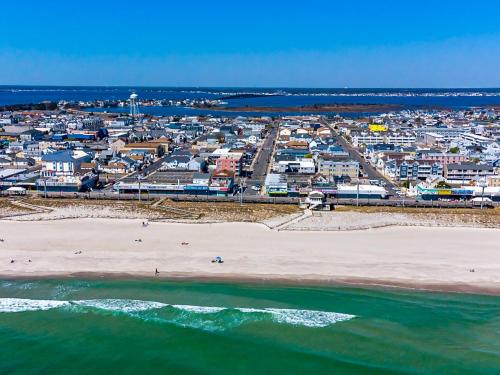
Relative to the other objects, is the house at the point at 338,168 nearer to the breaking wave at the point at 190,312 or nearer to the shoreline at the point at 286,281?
the shoreline at the point at 286,281

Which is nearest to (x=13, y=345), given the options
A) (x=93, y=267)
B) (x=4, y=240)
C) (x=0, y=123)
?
(x=93, y=267)

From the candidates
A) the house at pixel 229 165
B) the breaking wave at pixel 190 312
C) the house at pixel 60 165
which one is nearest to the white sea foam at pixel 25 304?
the breaking wave at pixel 190 312

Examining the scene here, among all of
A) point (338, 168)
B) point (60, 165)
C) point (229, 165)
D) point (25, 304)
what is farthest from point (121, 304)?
point (338, 168)

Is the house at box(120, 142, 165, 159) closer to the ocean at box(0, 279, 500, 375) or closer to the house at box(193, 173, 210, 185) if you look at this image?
the house at box(193, 173, 210, 185)

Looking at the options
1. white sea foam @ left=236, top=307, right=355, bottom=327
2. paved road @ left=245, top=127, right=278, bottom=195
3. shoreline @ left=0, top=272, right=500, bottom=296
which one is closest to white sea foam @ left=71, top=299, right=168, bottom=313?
shoreline @ left=0, top=272, right=500, bottom=296

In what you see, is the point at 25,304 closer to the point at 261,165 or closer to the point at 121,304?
the point at 121,304
